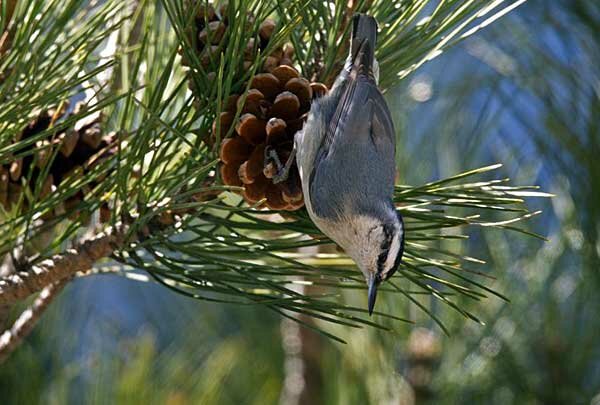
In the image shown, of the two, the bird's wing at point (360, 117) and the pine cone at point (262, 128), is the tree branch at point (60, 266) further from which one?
the bird's wing at point (360, 117)

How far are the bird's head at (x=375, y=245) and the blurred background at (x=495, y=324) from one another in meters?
0.31

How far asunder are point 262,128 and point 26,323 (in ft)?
0.95

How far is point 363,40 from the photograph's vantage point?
0.87 metres

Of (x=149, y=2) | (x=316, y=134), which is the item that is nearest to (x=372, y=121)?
(x=316, y=134)

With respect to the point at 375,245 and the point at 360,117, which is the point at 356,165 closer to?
the point at 360,117

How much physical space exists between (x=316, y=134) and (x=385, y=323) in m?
0.48

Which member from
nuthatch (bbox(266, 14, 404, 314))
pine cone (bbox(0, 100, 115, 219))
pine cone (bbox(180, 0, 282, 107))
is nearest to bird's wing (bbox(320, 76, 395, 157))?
nuthatch (bbox(266, 14, 404, 314))

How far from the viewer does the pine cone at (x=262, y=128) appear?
0.82 meters

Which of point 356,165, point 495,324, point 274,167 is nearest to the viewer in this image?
point 274,167

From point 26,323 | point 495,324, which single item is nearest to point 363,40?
point 26,323

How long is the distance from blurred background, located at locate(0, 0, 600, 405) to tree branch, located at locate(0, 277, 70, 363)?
30 cm

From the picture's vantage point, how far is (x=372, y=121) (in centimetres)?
104

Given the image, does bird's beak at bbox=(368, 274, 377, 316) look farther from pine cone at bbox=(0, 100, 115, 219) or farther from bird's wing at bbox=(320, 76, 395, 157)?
pine cone at bbox=(0, 100, 115, 219)

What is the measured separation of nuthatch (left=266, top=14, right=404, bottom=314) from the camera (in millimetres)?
872
